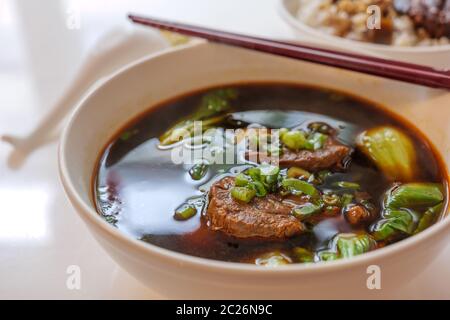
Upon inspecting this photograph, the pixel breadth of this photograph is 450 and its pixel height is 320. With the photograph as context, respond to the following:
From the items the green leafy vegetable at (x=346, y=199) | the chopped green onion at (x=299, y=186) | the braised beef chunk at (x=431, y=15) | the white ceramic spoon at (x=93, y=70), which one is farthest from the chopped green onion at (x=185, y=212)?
the braised beef chunk at (x=431, y=15)

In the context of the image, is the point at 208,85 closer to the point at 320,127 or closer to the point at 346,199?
the point at 320,127

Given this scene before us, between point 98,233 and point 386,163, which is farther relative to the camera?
point 386,163

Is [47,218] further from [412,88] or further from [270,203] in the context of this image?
[412,88]

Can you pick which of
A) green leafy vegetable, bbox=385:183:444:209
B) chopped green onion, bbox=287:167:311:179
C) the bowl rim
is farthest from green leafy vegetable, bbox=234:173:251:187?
the bowl rim

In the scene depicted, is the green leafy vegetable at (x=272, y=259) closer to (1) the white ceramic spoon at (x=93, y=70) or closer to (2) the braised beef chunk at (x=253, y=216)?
(2) the braised beef chunk at (x=253, y=216)

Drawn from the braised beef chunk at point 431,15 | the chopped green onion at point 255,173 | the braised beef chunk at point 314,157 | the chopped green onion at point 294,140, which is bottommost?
the chopped green onion at point 255,173
